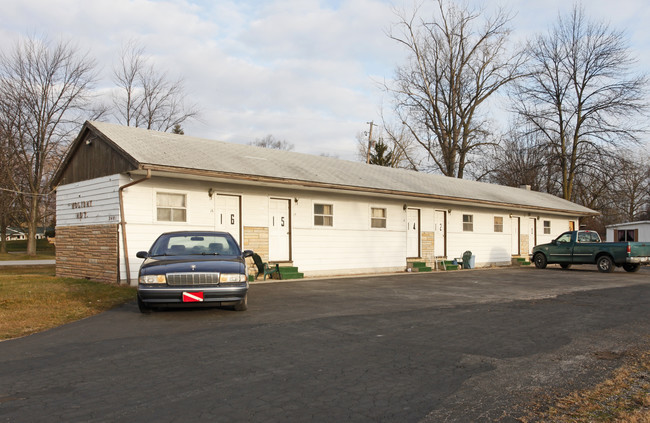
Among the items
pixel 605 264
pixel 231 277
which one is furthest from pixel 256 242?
pixel 605 264

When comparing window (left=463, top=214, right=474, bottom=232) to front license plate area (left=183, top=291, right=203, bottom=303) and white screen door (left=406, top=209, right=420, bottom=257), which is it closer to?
white screen door (left=406, top=209, right=420, bottom=257)

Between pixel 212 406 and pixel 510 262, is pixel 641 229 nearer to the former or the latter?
pixel 510 262

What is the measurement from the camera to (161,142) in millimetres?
15625

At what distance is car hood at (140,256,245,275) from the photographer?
830cm

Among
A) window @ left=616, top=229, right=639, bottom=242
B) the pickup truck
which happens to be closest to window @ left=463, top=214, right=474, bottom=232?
the pickup truck

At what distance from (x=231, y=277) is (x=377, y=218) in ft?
38.7

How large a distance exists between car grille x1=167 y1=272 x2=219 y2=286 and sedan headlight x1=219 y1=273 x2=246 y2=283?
8 cm

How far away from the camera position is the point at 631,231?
42750 mm

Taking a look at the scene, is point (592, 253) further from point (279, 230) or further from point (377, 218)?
point (279, 230)

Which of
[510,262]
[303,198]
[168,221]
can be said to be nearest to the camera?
[168,221]

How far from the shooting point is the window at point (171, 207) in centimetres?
1395

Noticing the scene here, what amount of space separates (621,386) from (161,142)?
14.0 metres

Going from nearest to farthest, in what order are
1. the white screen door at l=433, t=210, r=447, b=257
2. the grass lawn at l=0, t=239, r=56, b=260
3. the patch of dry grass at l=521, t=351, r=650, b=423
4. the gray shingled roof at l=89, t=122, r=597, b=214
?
the patch of dry grass at l=521, t=351, r=650, b=423
the gray shingled roof at l=89, t=122, r=597, b=214
the white screen door at l=433, t=210, r=447, b=257
the grass lawn at l=0, t=239, r=56, b=260

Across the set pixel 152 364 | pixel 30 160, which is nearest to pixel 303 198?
pixel 152 364
